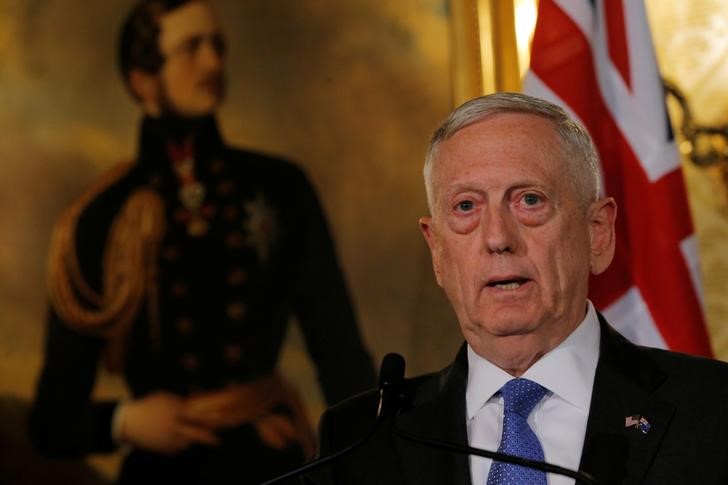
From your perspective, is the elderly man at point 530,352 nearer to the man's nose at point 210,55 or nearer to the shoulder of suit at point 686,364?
the shoulder of suit at point 686,364

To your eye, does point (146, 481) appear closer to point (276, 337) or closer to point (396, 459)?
point (276, 337)

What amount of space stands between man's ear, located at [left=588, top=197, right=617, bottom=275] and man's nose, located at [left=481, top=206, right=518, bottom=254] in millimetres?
189

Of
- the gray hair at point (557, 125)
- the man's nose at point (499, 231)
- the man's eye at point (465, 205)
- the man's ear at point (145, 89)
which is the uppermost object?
the man's ear at point (145, 89)

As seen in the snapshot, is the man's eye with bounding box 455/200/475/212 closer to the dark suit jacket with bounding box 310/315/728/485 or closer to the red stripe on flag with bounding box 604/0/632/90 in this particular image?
the dark suit jacket with bounding box 310/315/728/485

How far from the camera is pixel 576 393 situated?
193 cm

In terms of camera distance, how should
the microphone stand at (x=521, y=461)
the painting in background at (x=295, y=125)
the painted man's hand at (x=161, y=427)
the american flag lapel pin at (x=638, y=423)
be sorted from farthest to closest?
the painting in background at (x=295, y=125) → the painted man's hand at (x=161, y=427) → the american flag lapel pin at (x=638, y=423) → the microphone stand at (x=521, y=461)

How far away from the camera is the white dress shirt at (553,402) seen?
6.20ft

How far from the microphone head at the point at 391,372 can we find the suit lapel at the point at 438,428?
0.18 meters

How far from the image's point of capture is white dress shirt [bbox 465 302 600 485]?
6.20ft

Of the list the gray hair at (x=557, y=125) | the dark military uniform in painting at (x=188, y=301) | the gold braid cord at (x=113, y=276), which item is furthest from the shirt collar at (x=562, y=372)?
the gold braid cord at (x=113, y=276)

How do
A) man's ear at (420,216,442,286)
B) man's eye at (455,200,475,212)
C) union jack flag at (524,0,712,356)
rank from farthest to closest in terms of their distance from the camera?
1. union jack flag at (524,0,712,356)
2. man's ear at (420,216,442,286)
3. man's eye at (455,200,475,212)

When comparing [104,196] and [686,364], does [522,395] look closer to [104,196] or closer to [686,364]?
[686,364]

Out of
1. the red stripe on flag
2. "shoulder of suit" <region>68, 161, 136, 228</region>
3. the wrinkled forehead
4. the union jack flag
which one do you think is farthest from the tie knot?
the wrinkled forehead

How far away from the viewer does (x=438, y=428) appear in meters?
1.98
